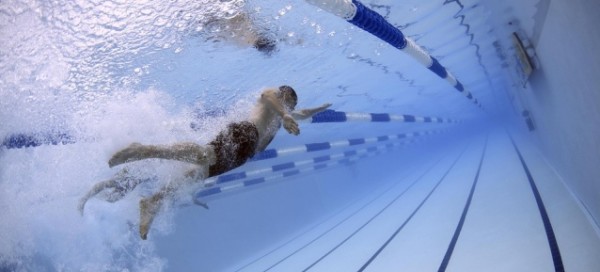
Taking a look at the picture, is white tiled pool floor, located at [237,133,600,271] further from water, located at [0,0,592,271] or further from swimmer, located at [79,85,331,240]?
swimmer, located at [79,85,331,240]

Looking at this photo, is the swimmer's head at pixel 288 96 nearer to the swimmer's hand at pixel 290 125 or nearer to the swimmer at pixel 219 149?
the swimmer at pixel 219 149

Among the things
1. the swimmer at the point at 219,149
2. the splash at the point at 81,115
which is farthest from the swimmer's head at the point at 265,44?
the swimmer at the point at 219,149

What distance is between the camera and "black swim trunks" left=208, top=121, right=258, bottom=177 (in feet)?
10.6

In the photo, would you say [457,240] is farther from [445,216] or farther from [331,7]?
[331,7]

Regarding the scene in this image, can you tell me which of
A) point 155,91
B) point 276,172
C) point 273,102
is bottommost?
point 276,172

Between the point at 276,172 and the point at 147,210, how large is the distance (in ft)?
20.2

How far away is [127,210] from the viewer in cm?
633

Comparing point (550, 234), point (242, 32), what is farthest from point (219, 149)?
point (550, 234)

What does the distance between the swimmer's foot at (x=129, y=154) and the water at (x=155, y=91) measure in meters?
0.50

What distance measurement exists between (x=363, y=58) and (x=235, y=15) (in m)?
2.94

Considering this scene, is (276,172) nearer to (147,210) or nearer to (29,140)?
(29,140)

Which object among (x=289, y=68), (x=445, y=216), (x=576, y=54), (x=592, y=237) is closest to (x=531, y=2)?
(x=576, y=54)

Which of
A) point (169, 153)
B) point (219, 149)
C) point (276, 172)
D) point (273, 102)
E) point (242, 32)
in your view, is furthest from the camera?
point (276, 172)

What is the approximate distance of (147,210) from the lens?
3000 mm
